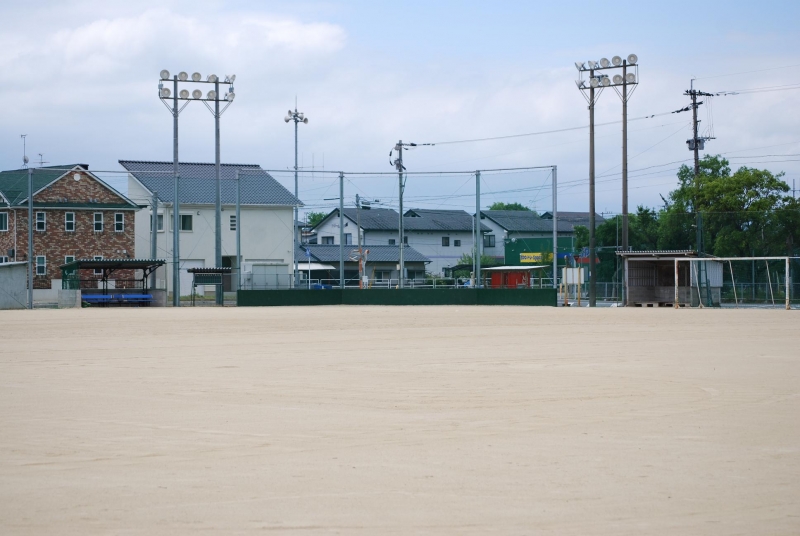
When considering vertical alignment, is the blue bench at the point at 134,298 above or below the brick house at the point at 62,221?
below

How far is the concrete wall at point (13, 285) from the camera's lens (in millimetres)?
40125

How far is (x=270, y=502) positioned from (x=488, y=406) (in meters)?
4.51

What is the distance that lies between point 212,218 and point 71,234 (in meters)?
9.15

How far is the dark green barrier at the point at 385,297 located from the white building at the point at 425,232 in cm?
3875

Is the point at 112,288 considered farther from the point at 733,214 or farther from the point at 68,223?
the point at 733,214

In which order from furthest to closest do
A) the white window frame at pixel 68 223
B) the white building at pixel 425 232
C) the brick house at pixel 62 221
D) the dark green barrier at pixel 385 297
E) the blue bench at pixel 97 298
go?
the white building at pixel 425 232, the white window frame at pixel 68 223, the brick house at pixel 62 221, the dark green barrier at pixel 385 297, the blue bench at pixel 97 298

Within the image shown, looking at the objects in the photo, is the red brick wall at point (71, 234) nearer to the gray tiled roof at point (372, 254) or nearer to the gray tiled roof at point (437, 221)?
the gray tiled roof at point (372, 254)

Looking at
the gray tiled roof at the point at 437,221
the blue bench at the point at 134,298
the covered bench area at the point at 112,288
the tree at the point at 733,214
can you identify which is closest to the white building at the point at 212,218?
the covered bench area at the point at 112,288

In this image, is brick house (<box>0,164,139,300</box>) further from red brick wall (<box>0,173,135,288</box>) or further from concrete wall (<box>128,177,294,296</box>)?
concrete wall (<box>128,177,294,296</box>)

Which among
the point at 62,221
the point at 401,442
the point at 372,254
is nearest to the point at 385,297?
the point at 62,221

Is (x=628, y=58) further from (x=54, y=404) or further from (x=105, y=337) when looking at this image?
(x=54, y=404)

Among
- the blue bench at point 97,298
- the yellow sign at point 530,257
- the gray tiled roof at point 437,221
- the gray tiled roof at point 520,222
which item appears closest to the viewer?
the blue bench at point 97,298

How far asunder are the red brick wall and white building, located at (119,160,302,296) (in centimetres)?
216

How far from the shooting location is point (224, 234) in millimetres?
59781
